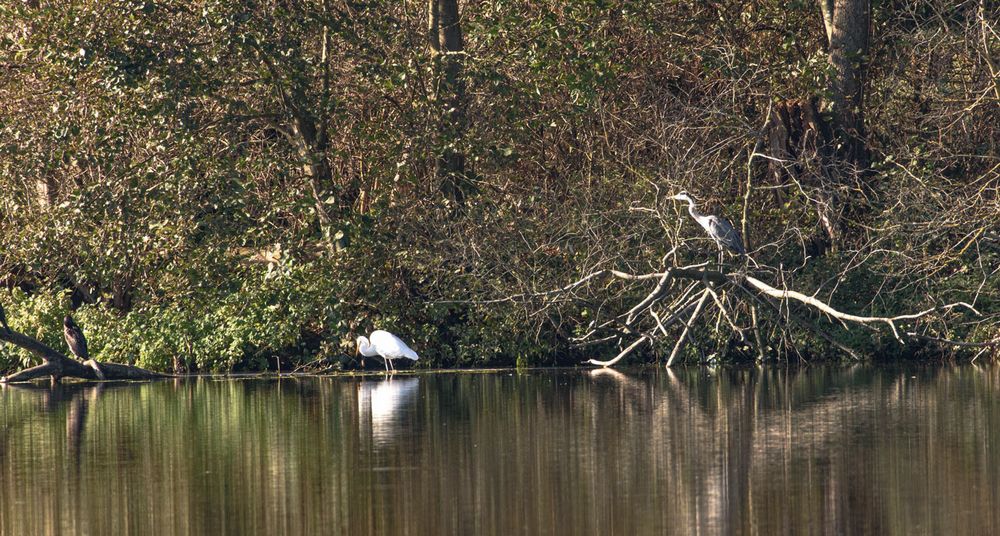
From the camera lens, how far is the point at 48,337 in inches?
830

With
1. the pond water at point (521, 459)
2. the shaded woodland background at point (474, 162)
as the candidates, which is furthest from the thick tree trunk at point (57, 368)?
the pond water at point (521, 459)

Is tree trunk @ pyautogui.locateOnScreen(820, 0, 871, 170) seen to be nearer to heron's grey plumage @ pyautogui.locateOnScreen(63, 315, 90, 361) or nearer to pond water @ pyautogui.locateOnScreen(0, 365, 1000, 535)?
pond water @ pyautogui.locateOnScreen(0, 365, 1000, 535)

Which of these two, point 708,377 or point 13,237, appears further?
point 13,237

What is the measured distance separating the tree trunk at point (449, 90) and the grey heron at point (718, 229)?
318cm

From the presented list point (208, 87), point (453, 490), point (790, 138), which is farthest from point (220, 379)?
point (453, 490)

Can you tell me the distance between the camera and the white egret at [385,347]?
747 inches

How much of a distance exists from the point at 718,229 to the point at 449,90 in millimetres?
4014

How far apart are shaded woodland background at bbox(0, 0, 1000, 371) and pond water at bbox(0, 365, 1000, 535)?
2.56 m

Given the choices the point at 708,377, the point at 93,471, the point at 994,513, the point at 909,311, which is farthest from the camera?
the point at 909,311

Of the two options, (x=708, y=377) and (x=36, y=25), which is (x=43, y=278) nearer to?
(x=36, y=25)

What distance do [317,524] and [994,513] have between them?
3.70 metres

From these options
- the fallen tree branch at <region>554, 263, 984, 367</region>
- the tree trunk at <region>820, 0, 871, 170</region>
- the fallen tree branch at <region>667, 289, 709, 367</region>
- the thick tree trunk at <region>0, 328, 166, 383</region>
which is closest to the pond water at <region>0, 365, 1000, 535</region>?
the fallen tree branch at <region>554, 263, 984, 367</region>

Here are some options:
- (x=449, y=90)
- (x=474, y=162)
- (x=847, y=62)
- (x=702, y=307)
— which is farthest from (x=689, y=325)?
(x=847, y=62)

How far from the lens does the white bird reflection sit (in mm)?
12938
